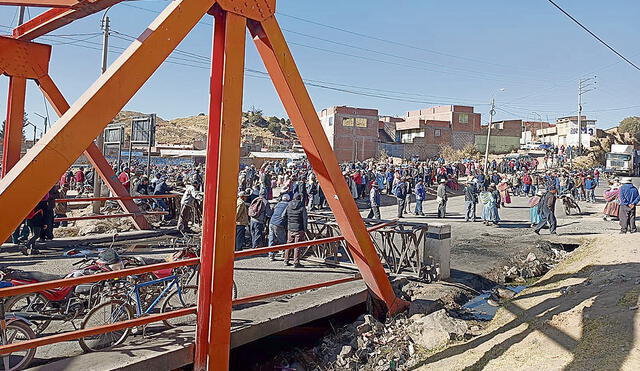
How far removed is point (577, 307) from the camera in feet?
21.9

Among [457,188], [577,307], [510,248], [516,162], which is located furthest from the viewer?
[516,162]

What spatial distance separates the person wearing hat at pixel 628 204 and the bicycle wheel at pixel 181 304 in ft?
45.0

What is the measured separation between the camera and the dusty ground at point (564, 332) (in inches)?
203

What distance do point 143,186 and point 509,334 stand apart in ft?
43.2

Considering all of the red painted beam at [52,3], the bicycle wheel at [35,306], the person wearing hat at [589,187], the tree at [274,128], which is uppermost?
the tree at [274,128]

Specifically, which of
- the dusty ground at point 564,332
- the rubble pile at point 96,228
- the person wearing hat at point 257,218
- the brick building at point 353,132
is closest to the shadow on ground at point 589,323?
the dusty ground at point 564,332

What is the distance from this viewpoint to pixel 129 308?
560cm

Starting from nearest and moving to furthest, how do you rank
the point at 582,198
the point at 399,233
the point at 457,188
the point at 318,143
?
1. the point at 318,143
2. the point at 399,233
3. the point at 582,198
4. the point at 457,188

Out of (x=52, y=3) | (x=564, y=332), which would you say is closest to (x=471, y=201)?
(x=564, y=332)

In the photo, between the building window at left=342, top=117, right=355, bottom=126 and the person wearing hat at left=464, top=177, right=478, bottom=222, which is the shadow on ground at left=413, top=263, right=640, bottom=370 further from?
the building window at left=342, top=117, right=355, bottom=126

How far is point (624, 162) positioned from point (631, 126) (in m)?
37.7

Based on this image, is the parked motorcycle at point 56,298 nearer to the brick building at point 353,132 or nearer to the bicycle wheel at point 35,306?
the bicycle wheel at point 35,306

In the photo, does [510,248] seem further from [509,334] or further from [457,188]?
[457,188]

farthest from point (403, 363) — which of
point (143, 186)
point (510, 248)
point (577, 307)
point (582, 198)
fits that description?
point (582, 198)
